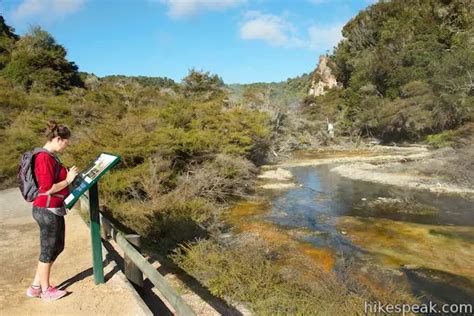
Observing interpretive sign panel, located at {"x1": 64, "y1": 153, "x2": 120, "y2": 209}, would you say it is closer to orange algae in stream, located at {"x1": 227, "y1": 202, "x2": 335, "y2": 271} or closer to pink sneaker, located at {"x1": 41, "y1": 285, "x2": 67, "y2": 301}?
pink sneaker, located at {"x1": 41, "y1": 285, "x2": 67, "y2": 301}

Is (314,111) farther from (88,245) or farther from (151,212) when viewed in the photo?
(88,245)

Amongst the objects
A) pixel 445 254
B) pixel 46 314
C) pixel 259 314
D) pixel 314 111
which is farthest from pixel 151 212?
pixel 314 111

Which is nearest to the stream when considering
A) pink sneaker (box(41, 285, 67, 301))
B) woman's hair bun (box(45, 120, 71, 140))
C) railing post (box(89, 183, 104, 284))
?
railing post (box(89, 183, 104, 284))

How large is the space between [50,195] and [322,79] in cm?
8798

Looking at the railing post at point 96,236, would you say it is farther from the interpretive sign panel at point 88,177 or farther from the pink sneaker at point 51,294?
the pink sneaker at point 51,294

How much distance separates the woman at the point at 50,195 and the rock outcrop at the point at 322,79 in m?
80.6

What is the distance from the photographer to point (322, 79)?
88562mm

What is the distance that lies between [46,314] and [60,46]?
41.8 meters

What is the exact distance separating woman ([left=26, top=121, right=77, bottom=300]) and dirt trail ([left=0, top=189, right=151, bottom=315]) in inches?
11.1

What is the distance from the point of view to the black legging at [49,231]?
4594mm

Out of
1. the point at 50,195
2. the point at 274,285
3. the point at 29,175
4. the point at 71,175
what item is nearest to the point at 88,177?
the point at 71,175

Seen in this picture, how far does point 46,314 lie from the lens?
15.1ft

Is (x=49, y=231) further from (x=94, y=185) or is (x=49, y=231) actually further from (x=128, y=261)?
(x=128, y=261)

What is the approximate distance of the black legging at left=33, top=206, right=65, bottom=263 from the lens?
4.59 metres
